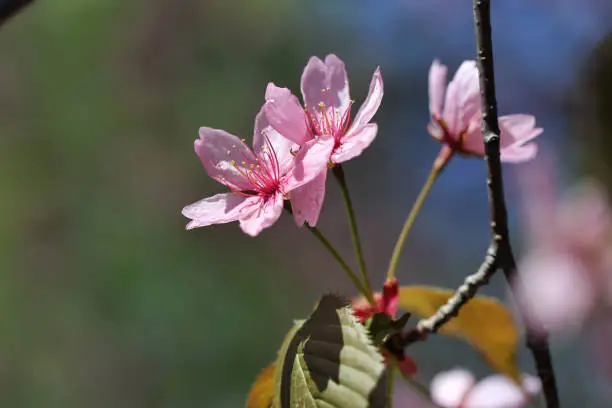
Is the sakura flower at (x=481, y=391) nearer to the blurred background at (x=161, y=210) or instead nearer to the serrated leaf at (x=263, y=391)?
the serrated leaf at (x=263, y=391)

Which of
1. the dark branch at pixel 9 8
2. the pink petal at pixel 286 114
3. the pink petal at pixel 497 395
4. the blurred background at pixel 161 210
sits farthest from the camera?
the blurred background at pixel 161 210

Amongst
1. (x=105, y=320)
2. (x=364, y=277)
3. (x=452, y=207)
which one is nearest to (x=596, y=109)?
(x=364, y=277)

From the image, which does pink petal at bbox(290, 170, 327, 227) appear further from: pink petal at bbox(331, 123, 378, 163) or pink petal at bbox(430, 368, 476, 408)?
pink petal at bbox(430, 368, 476, 408)

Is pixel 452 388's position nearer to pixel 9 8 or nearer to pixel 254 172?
pixel 254 172

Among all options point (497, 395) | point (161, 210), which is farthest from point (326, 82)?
point (161, 210)

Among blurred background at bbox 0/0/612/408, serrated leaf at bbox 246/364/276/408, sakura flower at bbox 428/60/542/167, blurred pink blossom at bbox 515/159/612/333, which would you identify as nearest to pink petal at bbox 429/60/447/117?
sakura flower at bbox 428/60/542/167

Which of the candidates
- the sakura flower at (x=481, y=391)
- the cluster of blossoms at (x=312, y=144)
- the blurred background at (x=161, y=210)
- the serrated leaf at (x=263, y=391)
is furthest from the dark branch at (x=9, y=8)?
the blurred background at (x=161, y=210)
